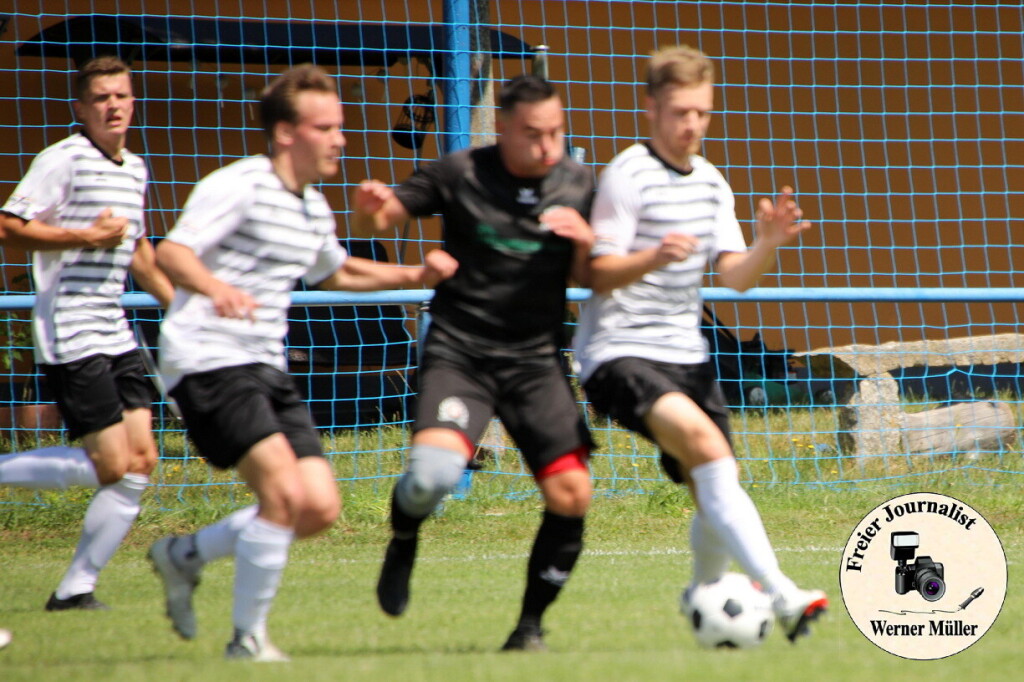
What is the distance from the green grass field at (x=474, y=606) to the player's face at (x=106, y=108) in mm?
1799

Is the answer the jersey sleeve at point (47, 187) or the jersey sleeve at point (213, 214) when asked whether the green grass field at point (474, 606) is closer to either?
the jersey sleeve at point (213, 214)

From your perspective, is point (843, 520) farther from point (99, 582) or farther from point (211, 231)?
point (211, 231)

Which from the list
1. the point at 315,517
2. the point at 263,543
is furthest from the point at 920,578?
the point at 263,543

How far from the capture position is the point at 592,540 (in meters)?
6.39

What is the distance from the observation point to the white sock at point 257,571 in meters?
3.61

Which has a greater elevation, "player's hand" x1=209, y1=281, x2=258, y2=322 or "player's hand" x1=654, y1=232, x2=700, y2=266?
"player's hand" x1=654, y1=232, x2=700, y2=266

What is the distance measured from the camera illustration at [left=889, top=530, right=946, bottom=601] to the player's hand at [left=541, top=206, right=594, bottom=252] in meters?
1.35

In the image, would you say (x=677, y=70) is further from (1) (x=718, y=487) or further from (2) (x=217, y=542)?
(2) (x=217, y=542)

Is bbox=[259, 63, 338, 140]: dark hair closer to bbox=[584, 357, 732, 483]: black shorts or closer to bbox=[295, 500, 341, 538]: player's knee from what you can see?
bbox=[295, 500, 341, 538]: player's knee

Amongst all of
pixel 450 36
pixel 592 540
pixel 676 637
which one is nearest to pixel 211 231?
pixel 676 637

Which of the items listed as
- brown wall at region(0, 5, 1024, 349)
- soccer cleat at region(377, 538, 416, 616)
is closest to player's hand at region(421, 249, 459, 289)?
soccer cleat at region(377, 538, 416, 616)

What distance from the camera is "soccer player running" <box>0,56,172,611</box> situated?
4816 millimetres

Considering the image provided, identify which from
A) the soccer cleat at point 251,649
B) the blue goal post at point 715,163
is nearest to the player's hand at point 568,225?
the soccer cleat at point 251,649

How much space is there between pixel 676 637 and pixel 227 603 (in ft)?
5.85
